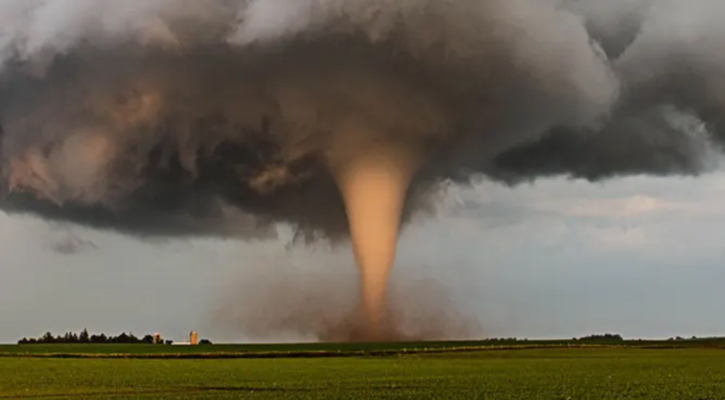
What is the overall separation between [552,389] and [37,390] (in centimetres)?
2765

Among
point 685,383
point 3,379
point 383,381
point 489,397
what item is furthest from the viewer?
point 3,379

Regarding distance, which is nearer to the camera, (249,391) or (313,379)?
(249,391)

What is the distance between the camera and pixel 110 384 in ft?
171

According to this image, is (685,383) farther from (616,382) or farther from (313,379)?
(313,379)

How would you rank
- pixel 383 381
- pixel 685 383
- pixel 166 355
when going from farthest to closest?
pixel 166 355 < pixel 383 381 < pixel 685 383

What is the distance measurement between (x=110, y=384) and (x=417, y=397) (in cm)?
2248

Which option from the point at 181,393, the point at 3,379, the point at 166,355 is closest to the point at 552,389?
the point at 181,393

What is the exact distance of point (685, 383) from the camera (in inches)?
1879

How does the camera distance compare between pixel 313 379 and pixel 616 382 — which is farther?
pixel 313 379

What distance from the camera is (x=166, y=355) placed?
128m

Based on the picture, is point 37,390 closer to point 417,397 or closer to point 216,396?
point 216,396

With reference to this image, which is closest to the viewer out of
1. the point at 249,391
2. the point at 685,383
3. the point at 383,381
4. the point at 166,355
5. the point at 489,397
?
the point at 489,397

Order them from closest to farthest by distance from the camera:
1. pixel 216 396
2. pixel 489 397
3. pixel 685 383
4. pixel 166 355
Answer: pixel 489 397
pixel 216 396
pixel 685 383
pixel 166 355

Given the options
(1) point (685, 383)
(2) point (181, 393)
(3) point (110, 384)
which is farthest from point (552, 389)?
(3) point (110, 384)
